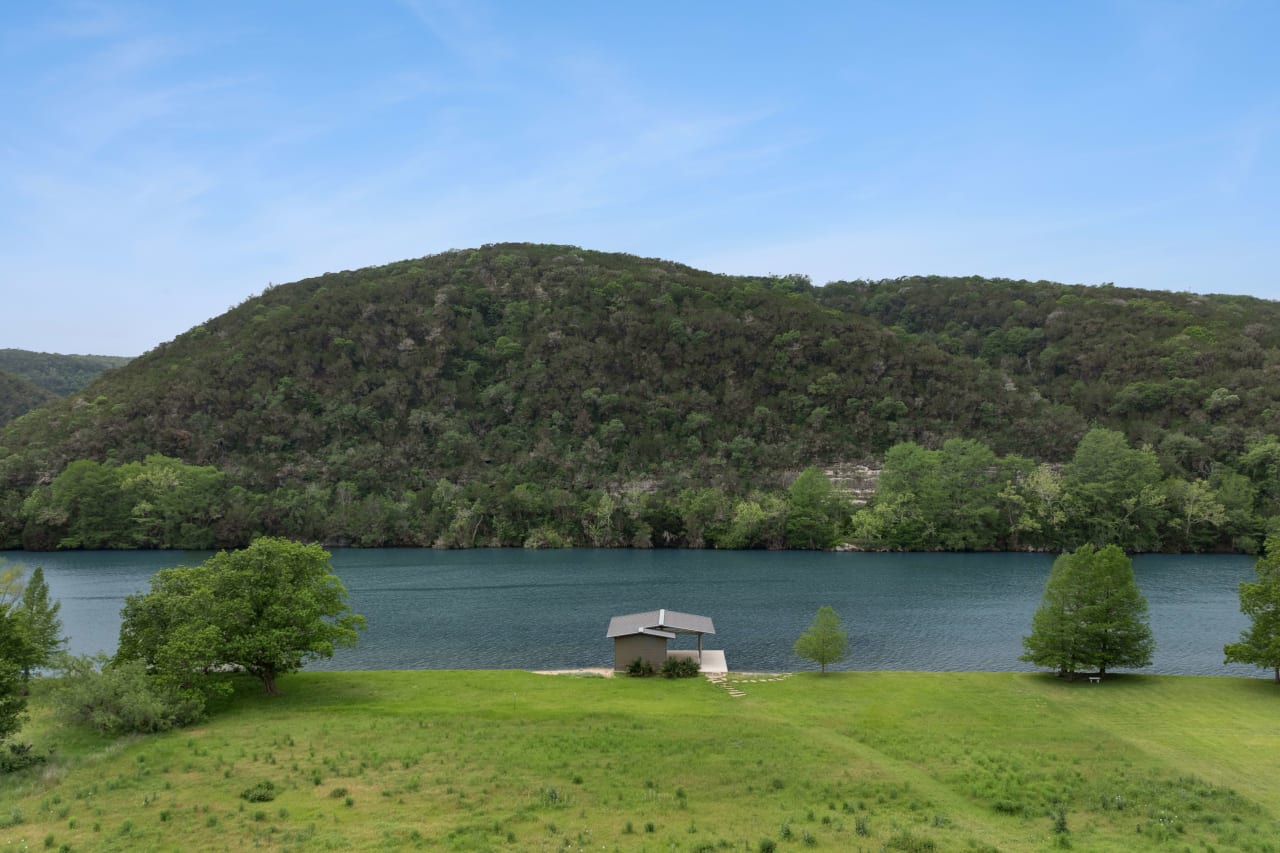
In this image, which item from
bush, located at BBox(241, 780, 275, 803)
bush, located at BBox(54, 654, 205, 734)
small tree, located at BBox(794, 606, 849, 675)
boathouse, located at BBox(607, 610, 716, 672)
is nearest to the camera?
bush, located at BBox(241, 780, 275, 803)

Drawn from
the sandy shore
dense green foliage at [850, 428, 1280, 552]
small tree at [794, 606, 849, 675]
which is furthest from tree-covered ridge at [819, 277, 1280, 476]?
the sandy shore

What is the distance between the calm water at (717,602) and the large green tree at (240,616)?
413 inches

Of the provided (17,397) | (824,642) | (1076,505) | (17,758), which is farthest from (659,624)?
(17,397)

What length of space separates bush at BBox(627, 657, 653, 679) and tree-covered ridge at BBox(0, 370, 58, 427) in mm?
194977

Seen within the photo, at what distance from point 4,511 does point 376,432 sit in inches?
2432

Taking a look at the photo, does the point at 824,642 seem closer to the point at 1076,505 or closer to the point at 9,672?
the point at 9,672

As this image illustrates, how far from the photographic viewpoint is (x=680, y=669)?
47.6 m

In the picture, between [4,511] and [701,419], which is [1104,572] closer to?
[701,419]

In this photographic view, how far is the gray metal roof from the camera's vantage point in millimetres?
48375

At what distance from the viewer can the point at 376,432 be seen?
15388cm

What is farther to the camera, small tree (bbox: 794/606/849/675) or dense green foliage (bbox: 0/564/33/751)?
small tree (bbox: 794/606/849/675)

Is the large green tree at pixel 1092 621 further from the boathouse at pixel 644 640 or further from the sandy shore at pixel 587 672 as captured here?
the sandy shore at pixel 587 672

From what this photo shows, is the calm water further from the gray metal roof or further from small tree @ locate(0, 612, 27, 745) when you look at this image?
small tree @ locate(0, 612, 27, 745)

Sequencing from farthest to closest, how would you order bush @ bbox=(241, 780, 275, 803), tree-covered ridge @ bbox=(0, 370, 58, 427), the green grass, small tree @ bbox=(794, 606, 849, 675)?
tree-covered ridge @ bbox=(0, 370, 58, 427) < small tree @ bbox=(794, 606, 849, 675) < bush @ bbox=(241, 780, 275, 803) < the green grass
